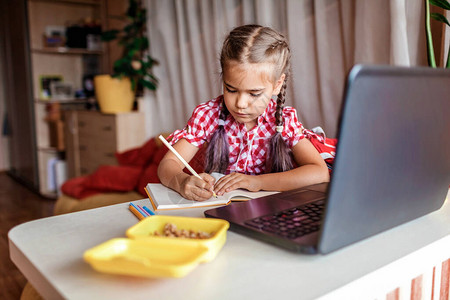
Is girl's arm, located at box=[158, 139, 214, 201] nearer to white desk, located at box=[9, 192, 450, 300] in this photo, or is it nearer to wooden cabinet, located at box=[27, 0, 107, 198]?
white desk, located at box=[9, 192, 450, 300]

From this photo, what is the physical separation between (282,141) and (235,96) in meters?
0.21

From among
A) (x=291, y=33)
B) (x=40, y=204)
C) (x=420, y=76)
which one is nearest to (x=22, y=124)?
(x=40, y=204)

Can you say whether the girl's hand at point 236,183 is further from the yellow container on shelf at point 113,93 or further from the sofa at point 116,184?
the yellow container on shelf at point 113,93

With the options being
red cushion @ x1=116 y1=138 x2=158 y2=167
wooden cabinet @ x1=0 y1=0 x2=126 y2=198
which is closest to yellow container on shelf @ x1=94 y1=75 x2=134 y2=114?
red cushion @ x1=116 y1=138 x2=158 y2=167

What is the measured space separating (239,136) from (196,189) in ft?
1.42

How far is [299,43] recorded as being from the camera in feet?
6.47

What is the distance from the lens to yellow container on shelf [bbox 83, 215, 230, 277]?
47cm

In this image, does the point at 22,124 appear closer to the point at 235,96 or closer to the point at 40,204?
the point at 40,204

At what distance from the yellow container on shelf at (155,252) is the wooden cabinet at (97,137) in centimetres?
248

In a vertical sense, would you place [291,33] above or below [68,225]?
above

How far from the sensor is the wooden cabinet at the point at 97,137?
302 centimetres

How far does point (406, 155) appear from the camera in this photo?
0.60 m

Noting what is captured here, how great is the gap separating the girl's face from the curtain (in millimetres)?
239

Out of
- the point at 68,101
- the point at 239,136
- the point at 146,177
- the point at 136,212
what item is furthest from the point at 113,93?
the point at 136,212
